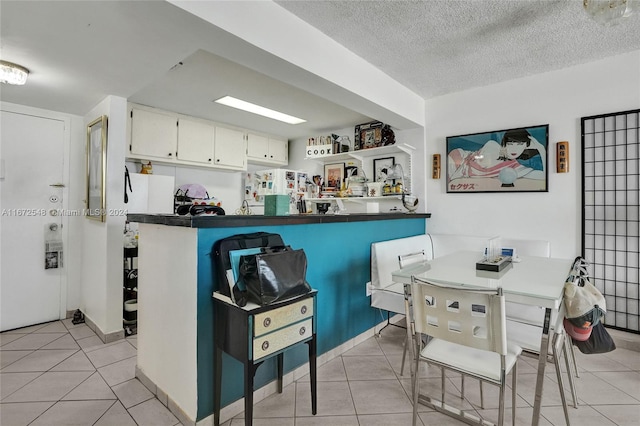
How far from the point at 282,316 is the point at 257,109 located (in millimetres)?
2925

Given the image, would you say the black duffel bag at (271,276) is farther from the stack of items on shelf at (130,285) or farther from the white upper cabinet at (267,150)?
the white upper cabinet at (267,150)

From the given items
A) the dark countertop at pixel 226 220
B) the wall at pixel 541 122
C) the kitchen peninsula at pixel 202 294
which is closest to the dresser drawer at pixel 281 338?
the kitchen peninsula at pixel 202 294

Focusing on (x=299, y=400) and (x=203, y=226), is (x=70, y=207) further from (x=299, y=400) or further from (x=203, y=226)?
(x=299, y=400)

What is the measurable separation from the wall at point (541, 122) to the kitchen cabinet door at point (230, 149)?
107 inches

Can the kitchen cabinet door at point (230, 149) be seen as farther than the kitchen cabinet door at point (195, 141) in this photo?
Yes

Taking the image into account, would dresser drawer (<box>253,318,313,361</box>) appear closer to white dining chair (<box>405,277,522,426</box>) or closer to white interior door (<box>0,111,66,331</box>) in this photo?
white dining chair (<box>405,277,522,426</box>)

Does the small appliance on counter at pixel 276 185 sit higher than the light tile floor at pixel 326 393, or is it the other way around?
the small appliance on counter at pixel 276 185

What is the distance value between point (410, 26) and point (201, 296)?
2.27 metres

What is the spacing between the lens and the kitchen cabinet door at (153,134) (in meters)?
3.56

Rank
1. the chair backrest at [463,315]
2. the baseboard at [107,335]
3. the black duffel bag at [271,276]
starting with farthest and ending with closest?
the baseboard at [107,335], the black duffel bag at [271,276], the chair backrest at [463,315]

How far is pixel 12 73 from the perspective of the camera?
2.21m

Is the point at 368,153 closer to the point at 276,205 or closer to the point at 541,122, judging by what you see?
the point at 541,122

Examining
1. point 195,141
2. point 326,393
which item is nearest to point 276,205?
point 326,393

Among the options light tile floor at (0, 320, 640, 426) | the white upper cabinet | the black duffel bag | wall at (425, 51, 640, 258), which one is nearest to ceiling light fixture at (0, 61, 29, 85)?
light tile floor at (0, 320, 640, 426)
